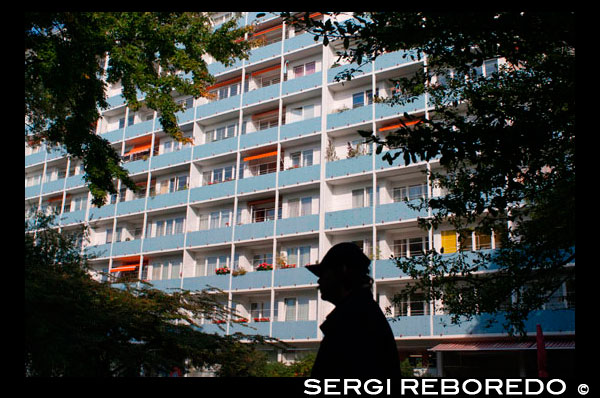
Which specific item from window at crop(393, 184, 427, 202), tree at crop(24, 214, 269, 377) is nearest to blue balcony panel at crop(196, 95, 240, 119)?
window at crop(393, 184, 427, 202)

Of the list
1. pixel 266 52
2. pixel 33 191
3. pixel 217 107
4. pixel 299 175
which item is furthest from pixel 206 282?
pixel 33 191

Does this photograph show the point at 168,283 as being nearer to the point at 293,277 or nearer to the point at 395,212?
the point at 293,277

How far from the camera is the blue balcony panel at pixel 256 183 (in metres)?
34.8

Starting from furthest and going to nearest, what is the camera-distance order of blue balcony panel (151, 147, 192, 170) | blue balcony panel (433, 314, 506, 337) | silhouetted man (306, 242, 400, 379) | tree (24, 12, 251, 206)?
blue balcony panel (151, 147, 192, 170)
blue balcony panel (433, 314, 506, 337)
tree (24, 12, 251, 206)
silhouetted man (306, 242, 400, 379)

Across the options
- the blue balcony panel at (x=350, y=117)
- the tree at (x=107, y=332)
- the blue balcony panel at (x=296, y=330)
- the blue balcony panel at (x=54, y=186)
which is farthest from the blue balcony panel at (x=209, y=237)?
the tree at (x=107, y=332)

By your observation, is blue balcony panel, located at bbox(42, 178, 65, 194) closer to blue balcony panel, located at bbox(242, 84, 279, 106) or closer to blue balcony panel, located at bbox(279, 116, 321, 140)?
blue balcony panel, located at bbox(242, 84, 279, 106)

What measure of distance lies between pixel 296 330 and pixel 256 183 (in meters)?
9.57

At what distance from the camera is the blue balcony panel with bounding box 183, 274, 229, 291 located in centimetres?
3456

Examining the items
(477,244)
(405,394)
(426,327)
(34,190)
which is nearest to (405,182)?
(477,244)

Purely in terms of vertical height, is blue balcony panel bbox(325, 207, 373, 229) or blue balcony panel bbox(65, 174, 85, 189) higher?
blue balcony panel bbox(65, 174, 85, 189)

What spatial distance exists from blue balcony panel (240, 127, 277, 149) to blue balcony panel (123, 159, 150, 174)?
8.22 meters

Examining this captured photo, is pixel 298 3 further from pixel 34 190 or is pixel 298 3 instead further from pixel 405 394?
pixel 34 190

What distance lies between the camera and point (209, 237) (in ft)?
119

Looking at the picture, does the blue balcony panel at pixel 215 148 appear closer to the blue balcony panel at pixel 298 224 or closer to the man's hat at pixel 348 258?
the blue balcony panel at pixel 298 224
